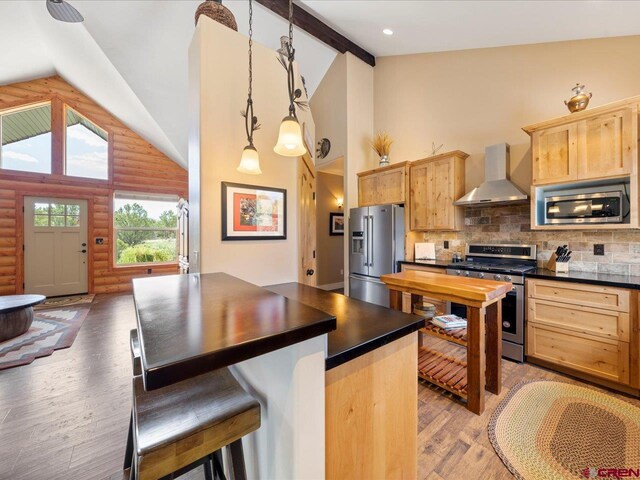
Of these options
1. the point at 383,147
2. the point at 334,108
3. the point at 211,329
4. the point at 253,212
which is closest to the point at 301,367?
the point at 211,329

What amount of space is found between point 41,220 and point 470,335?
24.9 feet

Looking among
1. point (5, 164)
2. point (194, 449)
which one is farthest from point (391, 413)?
point (5, 164)

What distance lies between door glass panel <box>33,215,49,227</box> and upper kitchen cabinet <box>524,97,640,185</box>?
323 inches

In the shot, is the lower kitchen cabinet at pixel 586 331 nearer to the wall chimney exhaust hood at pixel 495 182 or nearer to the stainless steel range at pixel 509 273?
the stainless steel range at pixel 509 273

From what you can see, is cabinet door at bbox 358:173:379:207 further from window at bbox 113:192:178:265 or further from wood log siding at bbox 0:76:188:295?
window at bbox 113:192:178:265

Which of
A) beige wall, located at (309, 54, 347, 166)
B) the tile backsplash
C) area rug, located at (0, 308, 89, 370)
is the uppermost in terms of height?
beige wall, located at (309, 54, 347, 166)

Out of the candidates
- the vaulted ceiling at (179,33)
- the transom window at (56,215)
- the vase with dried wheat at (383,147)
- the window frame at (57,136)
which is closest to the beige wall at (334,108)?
the vaulted ceiling at (179,33)

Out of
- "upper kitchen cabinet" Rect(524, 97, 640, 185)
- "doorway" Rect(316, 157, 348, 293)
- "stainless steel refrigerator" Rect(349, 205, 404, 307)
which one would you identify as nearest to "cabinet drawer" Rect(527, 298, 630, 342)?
A: "upper kitchen cabinet" Rect(524, 97, 640, 185)

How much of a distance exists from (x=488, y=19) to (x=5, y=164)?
27.1ft

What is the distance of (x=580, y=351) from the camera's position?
2350 mm

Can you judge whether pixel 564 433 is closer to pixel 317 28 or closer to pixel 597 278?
pixel 597 278

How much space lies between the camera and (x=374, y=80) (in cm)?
493

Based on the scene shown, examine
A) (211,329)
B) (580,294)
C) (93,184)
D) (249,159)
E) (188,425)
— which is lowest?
(188,425)

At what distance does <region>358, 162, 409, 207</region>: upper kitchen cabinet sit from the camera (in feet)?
13.4
